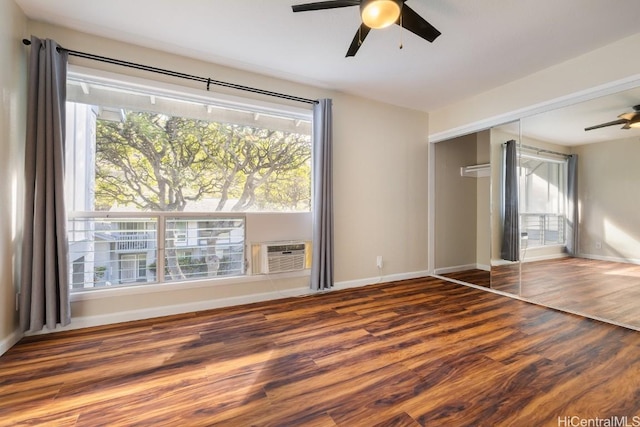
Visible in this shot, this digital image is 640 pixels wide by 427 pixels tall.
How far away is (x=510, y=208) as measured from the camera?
343cm

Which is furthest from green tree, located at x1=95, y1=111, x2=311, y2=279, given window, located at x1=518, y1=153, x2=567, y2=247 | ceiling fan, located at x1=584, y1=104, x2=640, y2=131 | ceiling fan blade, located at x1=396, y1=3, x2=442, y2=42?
ceiling fan, located at x1=584, y1=104, x2=640, y2=131

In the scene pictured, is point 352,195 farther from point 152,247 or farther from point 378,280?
point 152,247

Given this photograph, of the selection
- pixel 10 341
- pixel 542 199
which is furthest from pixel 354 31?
pixel 10 341

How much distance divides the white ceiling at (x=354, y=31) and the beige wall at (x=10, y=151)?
0.28 m

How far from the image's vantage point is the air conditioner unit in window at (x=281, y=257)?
308 cm

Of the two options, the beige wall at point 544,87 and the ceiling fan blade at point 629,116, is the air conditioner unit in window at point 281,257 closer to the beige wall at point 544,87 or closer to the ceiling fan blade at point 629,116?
the beige wall at point 544,87

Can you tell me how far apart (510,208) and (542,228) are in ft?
1.30

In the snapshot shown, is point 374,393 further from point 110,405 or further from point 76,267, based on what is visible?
point 76,267

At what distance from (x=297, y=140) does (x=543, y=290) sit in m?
3.32

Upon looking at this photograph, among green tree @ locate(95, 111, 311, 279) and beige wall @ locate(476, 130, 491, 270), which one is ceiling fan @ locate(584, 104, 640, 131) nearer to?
beige wall @ locate(476, 130, 491, 270)

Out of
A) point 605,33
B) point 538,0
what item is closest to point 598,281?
point 605,33

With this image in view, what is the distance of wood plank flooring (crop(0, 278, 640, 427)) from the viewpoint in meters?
1.39

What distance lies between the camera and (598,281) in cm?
274

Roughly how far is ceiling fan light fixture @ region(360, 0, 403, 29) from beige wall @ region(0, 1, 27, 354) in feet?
8.13
